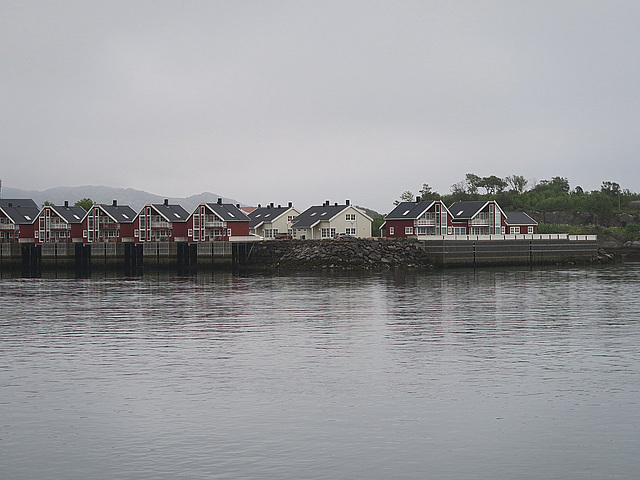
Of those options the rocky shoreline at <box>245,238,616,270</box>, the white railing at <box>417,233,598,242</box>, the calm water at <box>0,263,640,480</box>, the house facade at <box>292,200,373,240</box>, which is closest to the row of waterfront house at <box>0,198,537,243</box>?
the house facade at <box>292,200,373,240</box>

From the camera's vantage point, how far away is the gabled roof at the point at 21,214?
138375 mm

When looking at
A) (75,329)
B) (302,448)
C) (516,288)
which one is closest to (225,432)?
(302,448)

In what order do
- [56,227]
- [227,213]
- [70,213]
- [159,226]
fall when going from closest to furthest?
[227,213] → [159,226] → [56,227] → [70,213]

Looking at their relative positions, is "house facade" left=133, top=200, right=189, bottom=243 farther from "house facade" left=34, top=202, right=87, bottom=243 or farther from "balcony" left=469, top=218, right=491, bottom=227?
"balcony" left=469, top=218, right=491, bottom=227

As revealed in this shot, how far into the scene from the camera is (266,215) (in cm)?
14950

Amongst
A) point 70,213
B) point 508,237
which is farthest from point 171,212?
point 508,237

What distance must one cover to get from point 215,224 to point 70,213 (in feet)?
107

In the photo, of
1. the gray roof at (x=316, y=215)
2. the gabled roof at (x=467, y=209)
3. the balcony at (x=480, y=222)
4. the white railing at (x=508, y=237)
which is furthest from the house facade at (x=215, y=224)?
the balcony at (x=480, y=222)

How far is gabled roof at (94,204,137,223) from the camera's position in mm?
132625

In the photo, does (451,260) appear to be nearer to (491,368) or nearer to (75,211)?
(75,211)

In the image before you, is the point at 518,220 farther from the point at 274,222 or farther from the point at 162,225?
the point at 162,225

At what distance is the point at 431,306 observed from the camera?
51219mm

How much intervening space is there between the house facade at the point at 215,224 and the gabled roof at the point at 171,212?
3970 millimetres

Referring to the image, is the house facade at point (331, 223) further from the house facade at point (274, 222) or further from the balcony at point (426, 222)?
the balcony at point (426, 222)
